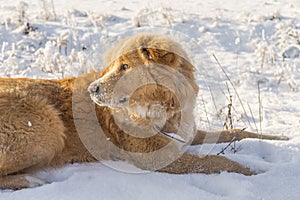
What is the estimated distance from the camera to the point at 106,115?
4.12 m

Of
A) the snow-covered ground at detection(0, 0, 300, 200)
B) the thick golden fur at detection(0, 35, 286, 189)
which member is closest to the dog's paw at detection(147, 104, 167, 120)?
the thick golden fur at detection(0, 35, 286, 189)

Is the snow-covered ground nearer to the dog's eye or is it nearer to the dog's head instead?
the dog's head

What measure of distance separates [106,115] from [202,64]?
1.04 meters

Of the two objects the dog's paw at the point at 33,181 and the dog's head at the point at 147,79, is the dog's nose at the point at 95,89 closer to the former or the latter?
the dog's head at the point at 147,79

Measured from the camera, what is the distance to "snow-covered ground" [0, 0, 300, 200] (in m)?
3.63

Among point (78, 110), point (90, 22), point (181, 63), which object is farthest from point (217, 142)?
point (90, 22)

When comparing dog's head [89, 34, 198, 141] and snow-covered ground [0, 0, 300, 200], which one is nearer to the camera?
snow-covered ground [0, 0, 300, 200]

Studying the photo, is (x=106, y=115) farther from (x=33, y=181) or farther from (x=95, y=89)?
(x=33, y=181)

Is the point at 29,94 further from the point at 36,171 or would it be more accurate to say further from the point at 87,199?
the point at 87,199

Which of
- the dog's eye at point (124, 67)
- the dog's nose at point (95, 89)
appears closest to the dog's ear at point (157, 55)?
the dog's eye at point (124, 67)

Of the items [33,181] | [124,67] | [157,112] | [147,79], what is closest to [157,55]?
[147,79]

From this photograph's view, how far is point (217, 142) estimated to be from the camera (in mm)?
4719

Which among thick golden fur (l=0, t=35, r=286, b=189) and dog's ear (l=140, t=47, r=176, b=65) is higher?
dog's ear (l=140, t=47, r=176, b=65)

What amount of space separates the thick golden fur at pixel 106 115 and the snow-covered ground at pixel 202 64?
15 centimetres
